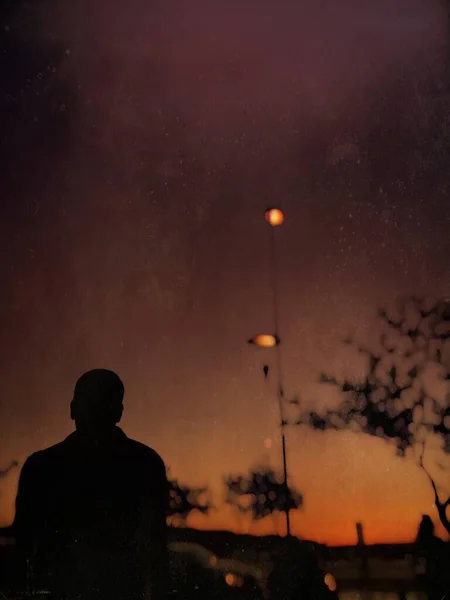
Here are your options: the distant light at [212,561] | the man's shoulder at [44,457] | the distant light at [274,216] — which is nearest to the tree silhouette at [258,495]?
the distant light at [212,561]

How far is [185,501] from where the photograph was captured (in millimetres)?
2012

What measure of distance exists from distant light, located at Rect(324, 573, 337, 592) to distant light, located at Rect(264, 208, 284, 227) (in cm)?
108

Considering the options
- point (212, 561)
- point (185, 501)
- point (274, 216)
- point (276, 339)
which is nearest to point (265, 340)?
point (276, 339)

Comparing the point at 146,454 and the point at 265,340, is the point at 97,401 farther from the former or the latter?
the point at 265,340

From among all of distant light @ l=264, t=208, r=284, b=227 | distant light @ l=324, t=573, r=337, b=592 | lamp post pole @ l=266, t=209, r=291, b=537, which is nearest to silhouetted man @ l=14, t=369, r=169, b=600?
lamp post pole @ l=266, t=209, r=291, b=537

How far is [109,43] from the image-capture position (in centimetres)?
228

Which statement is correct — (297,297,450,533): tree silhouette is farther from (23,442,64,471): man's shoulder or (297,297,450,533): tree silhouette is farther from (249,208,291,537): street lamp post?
(23,442,64,471): man's shoulder

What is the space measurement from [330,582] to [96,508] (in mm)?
702

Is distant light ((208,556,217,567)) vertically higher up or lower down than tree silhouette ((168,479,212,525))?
lower down

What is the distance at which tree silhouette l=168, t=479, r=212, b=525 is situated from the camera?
1999 millimetres

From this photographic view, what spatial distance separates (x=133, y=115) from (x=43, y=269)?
1.90 ft

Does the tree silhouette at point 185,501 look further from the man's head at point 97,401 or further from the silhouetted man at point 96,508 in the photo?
the man's head at point 97,401

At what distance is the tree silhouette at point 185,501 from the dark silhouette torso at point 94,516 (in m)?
0.03

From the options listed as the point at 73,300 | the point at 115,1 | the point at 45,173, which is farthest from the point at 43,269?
the point at 115,1
